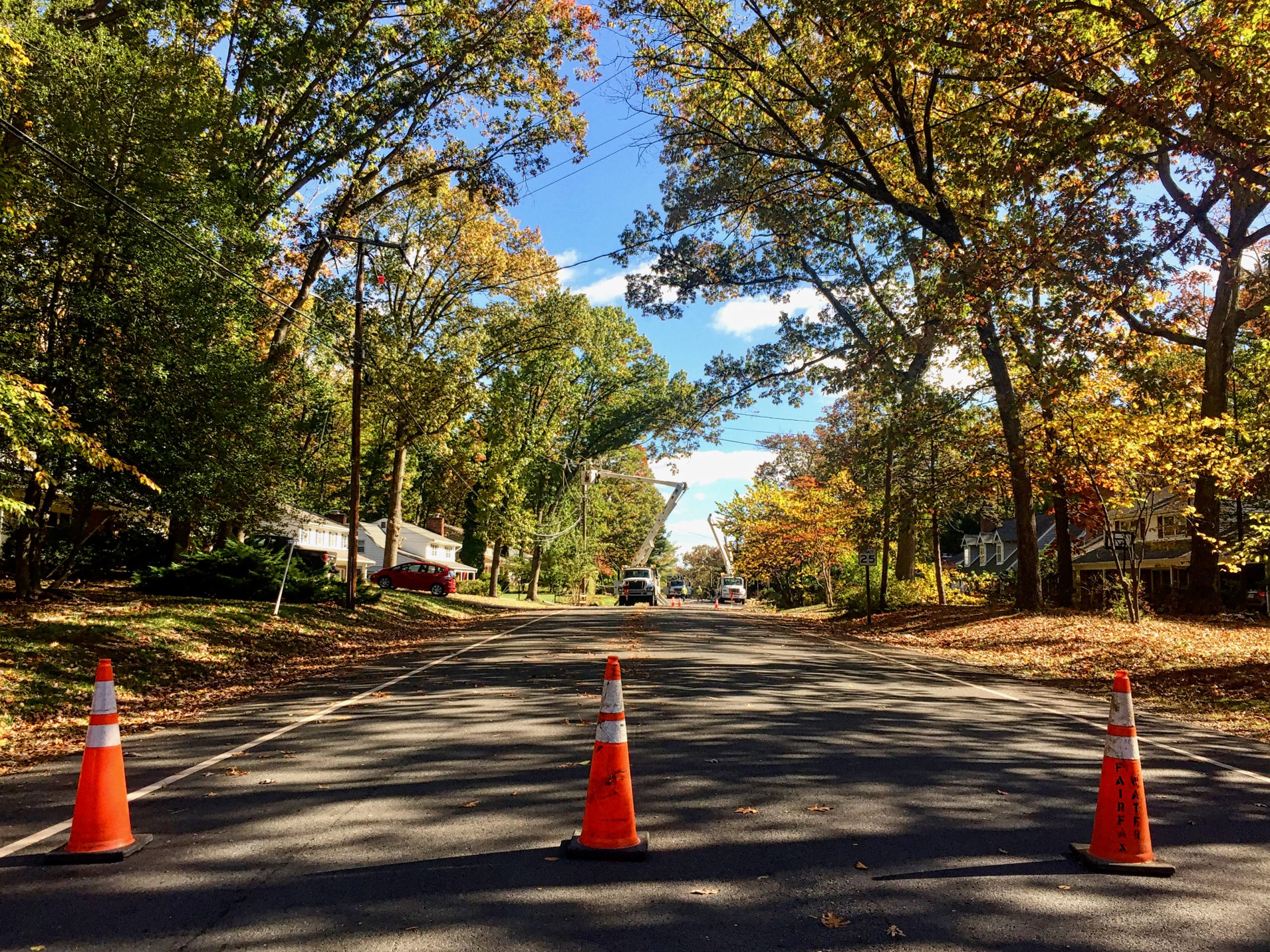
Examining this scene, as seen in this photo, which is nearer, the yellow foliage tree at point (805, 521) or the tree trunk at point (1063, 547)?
the tree trunk at point (1063, 547)

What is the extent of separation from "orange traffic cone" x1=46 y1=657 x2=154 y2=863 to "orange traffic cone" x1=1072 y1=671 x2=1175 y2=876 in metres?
5.01

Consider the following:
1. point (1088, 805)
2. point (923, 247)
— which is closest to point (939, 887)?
point (1088, 805)

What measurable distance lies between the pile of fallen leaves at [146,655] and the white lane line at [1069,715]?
9523 millimetres

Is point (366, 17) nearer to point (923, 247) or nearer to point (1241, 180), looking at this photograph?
point (923, 247)

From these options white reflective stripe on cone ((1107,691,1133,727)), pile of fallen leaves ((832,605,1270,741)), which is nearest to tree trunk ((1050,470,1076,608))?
pile of fallen leaves ((832,605,1270,741))

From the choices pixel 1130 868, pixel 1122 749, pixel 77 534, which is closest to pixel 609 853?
pixel 1130 868

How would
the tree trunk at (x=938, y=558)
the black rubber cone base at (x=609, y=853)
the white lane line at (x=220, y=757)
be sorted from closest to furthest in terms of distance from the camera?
the black rubber cone base at (x=609, y=853) < the white lane line at (x=220, y=757) < the tree trunk at (x=938, y=558)

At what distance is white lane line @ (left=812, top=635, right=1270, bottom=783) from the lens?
688 cm

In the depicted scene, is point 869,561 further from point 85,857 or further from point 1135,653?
point 85,857

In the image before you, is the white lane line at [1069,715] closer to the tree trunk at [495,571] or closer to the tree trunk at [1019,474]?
the tree trunk at [1019,474]

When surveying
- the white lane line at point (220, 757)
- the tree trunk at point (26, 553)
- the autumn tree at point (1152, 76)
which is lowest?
the white lane line at point (220, 757)

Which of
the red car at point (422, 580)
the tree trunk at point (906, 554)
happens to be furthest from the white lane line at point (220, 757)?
the red car at point (422, 580)

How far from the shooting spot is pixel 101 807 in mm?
4582

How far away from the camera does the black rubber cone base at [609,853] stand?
14.5 ft
